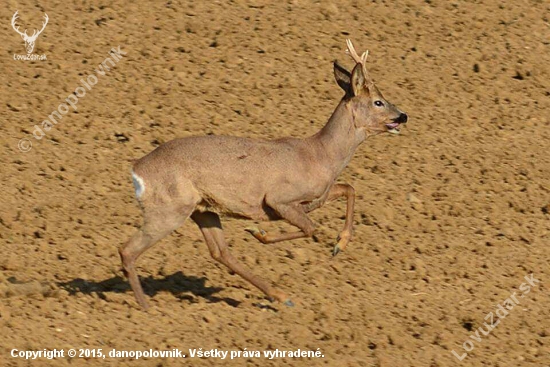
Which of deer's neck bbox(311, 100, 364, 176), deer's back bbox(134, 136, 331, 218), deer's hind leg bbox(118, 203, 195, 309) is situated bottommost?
deer's hind leg bbox(118, 203, 195, 309)

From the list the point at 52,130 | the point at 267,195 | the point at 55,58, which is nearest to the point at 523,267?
the point at 267,195

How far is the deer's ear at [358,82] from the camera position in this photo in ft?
35.9

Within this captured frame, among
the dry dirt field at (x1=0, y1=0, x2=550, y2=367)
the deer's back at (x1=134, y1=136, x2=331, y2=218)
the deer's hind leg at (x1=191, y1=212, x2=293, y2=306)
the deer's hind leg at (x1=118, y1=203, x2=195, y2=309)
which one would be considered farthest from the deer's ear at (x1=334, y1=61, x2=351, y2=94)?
the deer's hind leg at (x1=118, y1=203, x2=195, y2=309)

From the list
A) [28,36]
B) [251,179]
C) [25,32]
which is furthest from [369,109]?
[25,32]

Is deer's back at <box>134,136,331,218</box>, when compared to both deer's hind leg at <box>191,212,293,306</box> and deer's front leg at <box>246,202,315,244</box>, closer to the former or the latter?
deer's front leg at <box>246,202,315,244</box>

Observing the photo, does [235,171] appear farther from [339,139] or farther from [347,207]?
[347,207]

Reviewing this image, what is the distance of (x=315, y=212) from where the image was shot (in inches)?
526

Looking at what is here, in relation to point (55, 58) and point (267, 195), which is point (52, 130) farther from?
point (267, 195)

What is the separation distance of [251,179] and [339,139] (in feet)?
3.53

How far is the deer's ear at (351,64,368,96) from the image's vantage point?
10947 millimetres

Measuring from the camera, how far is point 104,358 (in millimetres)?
9234

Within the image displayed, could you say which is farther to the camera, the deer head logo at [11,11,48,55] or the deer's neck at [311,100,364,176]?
the deer head logo at [11,11,48,55]

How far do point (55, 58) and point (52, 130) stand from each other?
1.91m

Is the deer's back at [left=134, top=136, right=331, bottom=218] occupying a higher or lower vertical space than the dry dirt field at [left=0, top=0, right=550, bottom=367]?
higher
